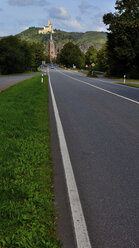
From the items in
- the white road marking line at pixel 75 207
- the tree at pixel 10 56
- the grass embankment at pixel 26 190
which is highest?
the tree at pixel 10 56

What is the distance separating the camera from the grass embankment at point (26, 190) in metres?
2.54

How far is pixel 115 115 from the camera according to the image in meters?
8.86

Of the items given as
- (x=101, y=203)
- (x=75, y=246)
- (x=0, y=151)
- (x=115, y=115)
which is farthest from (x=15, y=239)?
(x=115, y=115)

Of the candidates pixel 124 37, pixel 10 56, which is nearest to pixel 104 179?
pixel 124 37

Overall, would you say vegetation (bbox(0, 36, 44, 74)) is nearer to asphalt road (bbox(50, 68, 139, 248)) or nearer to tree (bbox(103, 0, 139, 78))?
tree (bbox(103, 0, 139, 78))

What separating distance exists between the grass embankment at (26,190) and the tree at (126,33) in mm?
38924

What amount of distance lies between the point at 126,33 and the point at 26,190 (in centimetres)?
4278

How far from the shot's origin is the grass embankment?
2535 mm

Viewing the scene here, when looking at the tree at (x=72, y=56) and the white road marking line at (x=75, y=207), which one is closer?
the white road marking line at (x=75, y=207)

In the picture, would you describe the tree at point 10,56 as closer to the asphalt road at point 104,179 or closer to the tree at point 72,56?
the tree at point 72,56

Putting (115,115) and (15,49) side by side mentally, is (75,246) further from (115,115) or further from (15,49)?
(15,49)

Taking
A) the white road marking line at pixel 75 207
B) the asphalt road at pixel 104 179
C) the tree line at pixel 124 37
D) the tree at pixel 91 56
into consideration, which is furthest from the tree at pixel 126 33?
the tree at pixel 91 56

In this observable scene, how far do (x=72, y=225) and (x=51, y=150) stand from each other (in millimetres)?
2590

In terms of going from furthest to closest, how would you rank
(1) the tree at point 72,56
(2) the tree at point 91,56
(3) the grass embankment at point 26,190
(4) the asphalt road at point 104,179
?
(1) the tree at point 72,56 < (2) the tree at point 91,56 < (4) the asphalt road at point 104,179 < (3) the grass embankment at point 26,190
